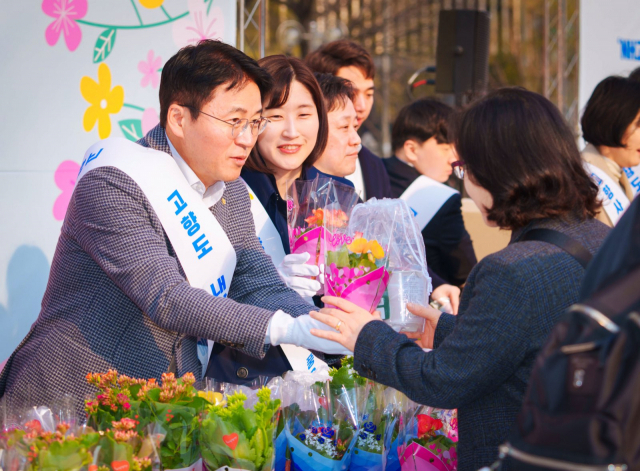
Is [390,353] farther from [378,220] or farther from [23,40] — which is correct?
[23,40]

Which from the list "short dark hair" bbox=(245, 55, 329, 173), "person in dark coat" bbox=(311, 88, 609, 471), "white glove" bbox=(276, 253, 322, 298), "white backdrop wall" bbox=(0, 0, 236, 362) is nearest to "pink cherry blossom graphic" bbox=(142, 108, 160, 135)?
"white backdrop wall" bbox=(0, 0, 236, 362)

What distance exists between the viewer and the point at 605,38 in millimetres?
5785

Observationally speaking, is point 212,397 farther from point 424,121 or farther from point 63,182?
point 424,121

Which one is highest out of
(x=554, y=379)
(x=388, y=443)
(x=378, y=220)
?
(x=554, y=379)

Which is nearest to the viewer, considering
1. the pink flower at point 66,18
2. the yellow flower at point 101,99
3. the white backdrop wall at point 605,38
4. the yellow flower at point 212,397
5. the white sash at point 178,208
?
the yellow flower at point 212,397

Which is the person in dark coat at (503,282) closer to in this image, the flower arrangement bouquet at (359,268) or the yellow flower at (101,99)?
the flower arrangement bouquet at (359,268)

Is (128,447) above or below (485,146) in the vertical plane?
below

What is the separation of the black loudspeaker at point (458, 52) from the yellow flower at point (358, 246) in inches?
196

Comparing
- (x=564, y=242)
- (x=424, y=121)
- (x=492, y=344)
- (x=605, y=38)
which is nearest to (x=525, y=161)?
(x=564, y=242)

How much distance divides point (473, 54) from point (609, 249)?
612cm

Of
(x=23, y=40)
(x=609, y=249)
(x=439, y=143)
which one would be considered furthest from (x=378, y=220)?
(x=439, y=143)

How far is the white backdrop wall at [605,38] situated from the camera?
576 centimetres

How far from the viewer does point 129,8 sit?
11.6 feet

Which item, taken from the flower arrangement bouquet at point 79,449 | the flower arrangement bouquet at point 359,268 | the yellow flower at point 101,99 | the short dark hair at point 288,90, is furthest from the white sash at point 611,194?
the flower arrangement bouquet at point 79,449
